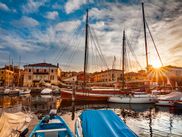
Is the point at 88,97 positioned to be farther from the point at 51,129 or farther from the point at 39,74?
the point at 39,74

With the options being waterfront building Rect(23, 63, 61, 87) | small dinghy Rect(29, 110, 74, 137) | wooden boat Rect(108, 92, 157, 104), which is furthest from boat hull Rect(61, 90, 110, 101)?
waterfront building Rect(23, 63, 61, 87)

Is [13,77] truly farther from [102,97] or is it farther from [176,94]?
[176,94]

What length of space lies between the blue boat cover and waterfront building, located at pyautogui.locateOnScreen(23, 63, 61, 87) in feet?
268

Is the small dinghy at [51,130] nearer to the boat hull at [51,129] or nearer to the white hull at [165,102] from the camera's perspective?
the boat hull at [51,129]

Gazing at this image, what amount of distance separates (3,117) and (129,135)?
20.5 feet

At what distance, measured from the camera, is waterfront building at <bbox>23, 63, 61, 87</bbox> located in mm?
88188

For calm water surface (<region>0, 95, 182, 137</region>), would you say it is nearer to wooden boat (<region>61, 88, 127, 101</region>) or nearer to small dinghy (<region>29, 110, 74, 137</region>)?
small dinghy (<region>29, 110, 74, 137</region>)

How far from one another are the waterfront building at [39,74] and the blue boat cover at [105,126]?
81744 mm

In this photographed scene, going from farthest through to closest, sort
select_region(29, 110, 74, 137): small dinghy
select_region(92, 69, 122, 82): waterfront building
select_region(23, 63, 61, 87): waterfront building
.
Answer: select_region(92, 69, 122, 82): waterfront building
select_region(23, 63, 61, 87): waterfront building
select_region(29, 110, 74, 137): small dinghy

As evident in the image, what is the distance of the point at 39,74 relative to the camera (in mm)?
89000

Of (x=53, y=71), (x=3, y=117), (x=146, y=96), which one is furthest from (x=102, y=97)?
(x=53, y=71)

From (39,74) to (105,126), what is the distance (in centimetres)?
8730

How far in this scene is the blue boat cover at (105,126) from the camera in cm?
582

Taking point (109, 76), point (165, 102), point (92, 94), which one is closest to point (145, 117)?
point (165, 102)
